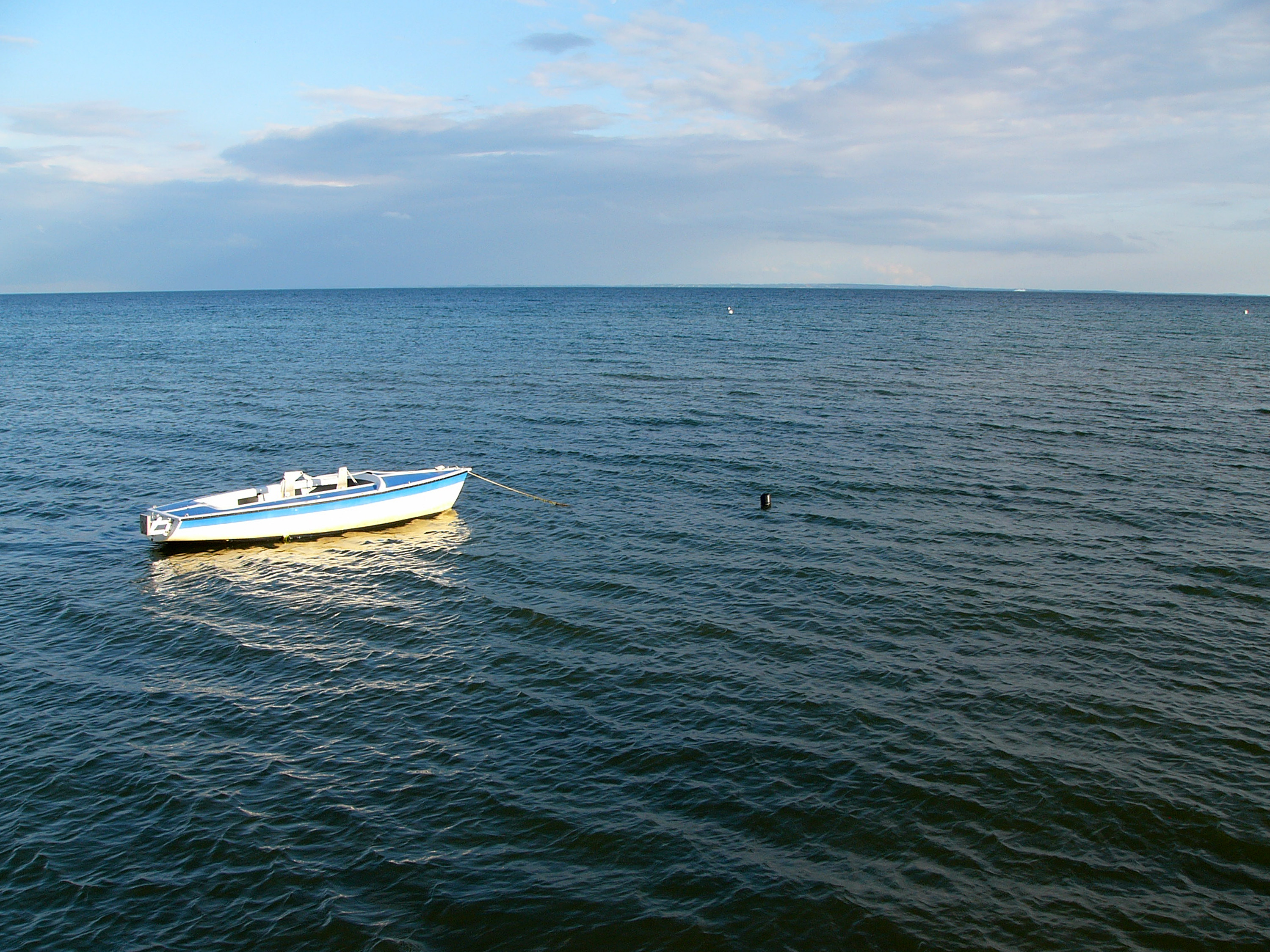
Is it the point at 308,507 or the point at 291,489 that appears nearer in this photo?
the point at 308,507

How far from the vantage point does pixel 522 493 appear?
3231cm

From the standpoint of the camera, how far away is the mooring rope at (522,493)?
3080cm

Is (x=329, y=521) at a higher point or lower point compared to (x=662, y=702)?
higher

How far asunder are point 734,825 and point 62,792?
11838mm

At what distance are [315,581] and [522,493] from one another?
31.5ft

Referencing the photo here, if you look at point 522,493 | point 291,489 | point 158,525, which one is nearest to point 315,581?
point 291,489

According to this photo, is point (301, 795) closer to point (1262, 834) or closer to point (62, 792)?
point (62, 792)

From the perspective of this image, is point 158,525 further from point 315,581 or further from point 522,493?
point 522,493

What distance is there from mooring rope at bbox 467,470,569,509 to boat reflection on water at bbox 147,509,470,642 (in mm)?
3051

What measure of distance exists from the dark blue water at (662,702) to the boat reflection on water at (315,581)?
0.54 ft

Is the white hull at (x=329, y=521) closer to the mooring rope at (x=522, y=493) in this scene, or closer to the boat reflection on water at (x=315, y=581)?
the boat reflection on water at (x=315, y=581)

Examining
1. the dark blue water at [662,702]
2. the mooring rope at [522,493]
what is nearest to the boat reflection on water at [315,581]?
the dark blue water at [662,702]

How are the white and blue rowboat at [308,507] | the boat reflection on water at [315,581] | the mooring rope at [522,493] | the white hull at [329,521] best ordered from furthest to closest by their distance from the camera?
the mooring rope at [522,493]
the white hull at [329,521]
the white and blue rowboat at [308,507]
the boat reflection on water at [315,581]

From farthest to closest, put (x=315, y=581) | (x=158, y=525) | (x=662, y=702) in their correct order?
1. (x=158, y=525)
2. (x=315, y=581)
3. (x=662, y=702)
